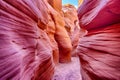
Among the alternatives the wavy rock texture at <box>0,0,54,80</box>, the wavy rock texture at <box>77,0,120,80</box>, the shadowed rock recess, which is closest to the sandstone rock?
the shadowed rock recess

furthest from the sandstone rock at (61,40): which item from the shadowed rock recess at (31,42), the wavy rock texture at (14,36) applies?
the wavy rock texture at (14,36)

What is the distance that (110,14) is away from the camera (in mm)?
3061

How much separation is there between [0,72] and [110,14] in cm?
232

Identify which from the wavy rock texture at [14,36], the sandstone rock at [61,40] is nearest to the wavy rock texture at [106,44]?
the wavy rock texture at [14,36]

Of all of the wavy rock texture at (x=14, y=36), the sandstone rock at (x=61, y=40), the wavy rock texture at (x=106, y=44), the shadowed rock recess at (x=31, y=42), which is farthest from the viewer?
the sandstone rock at (x=61, y=40)

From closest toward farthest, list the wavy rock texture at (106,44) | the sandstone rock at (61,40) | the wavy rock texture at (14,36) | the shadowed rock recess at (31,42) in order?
the wavy rock texture at (14,36) < the shadowed rock recess at (31,42) < the wavy rock texture at (106,44) < the sandstone rock at (61,40)

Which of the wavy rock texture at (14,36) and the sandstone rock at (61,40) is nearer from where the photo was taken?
the wavy rock texture at (14,36)

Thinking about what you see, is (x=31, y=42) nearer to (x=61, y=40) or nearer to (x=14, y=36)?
(x=14, y=36)

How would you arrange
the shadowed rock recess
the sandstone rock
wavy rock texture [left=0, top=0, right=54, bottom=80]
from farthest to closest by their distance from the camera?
the sandstone rock, the shadowed rock recess, wavy rock texture [left=0, top=0, right=54, bottom=80]

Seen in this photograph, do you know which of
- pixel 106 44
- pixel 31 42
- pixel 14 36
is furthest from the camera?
pixel 31 42

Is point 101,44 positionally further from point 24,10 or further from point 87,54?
point 24,10

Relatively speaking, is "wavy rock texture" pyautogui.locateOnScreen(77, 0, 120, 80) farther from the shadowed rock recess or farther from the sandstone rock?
the sandstone rock

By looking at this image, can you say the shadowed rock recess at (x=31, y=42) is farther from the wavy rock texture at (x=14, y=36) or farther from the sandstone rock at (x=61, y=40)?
the sandstone rock at (x=61, y=40)

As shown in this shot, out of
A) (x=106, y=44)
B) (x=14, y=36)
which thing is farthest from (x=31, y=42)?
(x=106, y=44)
